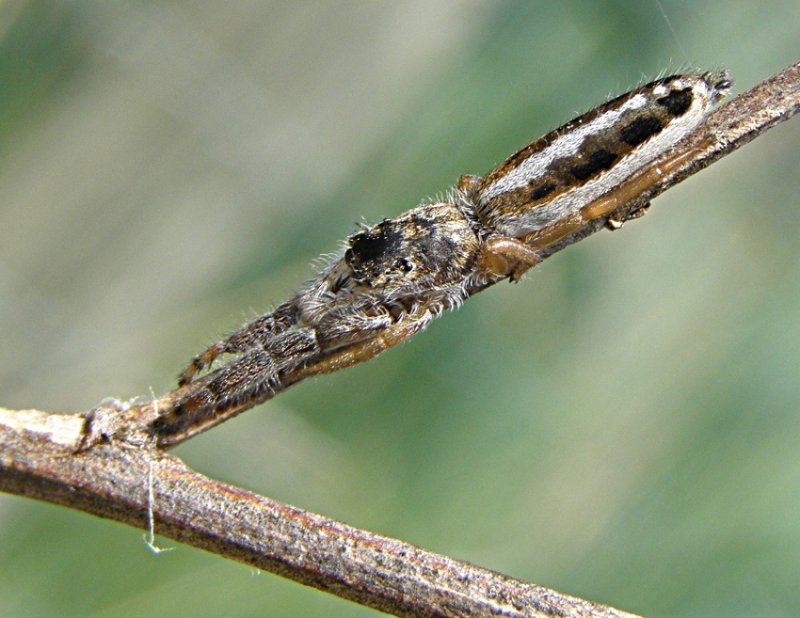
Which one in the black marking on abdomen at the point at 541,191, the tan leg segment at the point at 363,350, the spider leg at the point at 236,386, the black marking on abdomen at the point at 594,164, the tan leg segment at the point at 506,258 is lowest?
the spider leg at the point at 236,386

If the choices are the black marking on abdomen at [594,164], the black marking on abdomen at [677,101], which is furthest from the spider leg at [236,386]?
the black marking on abdomen at [677,101]

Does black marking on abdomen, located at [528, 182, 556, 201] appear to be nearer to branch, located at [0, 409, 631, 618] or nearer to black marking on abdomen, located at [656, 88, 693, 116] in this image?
black marking on abdomen, located at [656, 88, 693, 116]

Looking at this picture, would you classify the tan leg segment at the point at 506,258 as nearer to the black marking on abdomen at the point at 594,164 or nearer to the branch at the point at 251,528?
the black marking on abdomen at the point at 594,164

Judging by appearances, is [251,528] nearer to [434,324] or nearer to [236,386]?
[236,386]

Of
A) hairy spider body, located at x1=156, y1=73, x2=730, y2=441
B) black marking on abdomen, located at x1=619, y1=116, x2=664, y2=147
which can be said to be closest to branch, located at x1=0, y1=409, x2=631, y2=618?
hairy spider body, located at x1=156, y1=73, x2=730, y2=441

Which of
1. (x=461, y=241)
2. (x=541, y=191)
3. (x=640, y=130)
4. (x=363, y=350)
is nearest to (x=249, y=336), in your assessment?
(x=363, y=350)
